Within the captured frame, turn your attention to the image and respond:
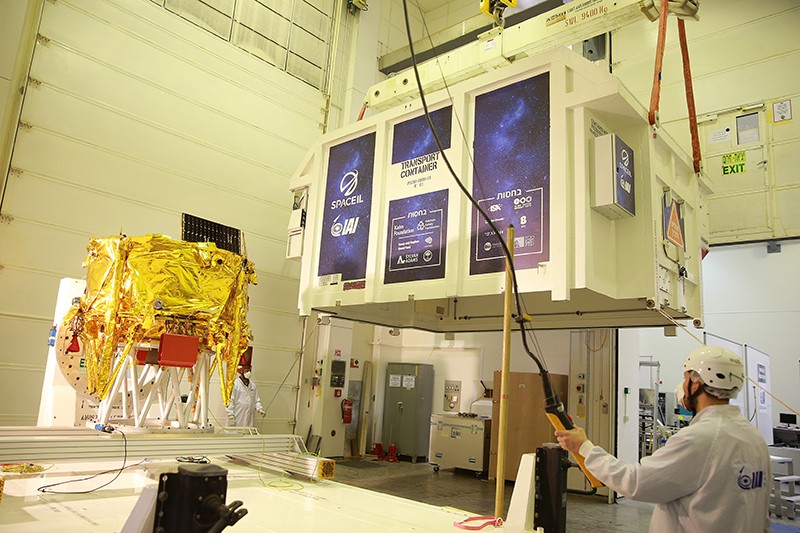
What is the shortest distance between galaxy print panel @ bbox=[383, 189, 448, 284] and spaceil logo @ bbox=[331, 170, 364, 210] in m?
0.47

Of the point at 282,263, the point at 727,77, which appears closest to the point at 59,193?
the point at 282,263

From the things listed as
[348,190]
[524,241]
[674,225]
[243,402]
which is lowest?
[243,402]

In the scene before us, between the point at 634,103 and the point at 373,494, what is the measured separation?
335 cm

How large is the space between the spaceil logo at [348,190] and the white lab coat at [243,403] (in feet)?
13.2

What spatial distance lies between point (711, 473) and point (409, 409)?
8.80 meters

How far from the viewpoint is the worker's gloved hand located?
107 inches

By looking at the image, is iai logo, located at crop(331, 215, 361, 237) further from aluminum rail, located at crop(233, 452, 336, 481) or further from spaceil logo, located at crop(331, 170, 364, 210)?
aluminum rail, located at crop(233, 452, 336, 481)

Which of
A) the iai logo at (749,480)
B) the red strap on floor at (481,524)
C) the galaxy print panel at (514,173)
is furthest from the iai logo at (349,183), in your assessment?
the iai logo at (749,480)

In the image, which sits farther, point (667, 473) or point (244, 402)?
point (244, 402)

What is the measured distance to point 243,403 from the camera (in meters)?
8.24

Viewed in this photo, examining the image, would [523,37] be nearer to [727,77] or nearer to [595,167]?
[595,167]

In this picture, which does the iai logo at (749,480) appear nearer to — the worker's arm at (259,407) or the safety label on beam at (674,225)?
the safety label on beam at (674,225)

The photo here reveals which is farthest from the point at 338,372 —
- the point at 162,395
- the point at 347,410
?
the point at 162,395

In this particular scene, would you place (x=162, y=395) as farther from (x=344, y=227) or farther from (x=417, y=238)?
(x=417, y=238)
